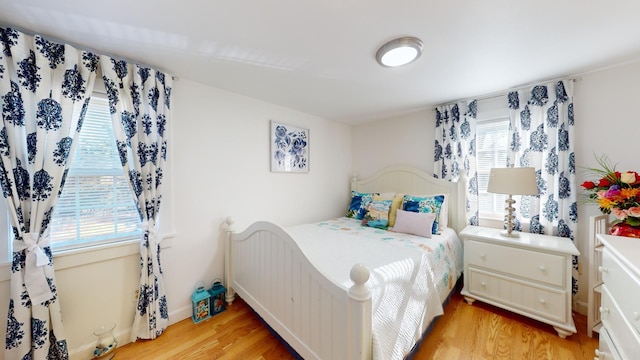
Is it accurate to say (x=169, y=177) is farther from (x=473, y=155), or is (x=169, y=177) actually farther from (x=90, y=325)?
(x=473, y=155)

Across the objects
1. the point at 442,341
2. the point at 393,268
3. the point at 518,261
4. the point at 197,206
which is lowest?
the point at 442,341

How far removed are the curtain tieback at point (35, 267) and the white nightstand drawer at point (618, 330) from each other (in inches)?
115

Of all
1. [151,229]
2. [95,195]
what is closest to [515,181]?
[151,229]

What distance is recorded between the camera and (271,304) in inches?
66.1

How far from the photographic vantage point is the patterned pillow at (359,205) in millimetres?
2868

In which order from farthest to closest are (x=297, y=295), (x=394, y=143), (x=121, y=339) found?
(x=394, y=143) → (x=121, y=339) → (x=297, y=295)

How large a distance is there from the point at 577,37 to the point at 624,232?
129cm

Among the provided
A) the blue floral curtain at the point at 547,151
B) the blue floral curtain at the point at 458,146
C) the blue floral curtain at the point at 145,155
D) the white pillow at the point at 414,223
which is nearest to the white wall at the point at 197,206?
the blue floral curtain at the point at 145,155

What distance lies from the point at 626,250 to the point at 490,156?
1.58m

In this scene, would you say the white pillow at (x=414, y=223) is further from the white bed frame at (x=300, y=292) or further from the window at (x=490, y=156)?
the window at (x=490, y=156)

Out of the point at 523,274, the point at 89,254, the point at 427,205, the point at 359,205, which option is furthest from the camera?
the point at 359,205

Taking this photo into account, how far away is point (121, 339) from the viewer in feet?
5.44

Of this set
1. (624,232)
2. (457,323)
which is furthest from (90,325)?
(624,232)

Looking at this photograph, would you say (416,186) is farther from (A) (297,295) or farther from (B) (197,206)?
(B) (197,206)
